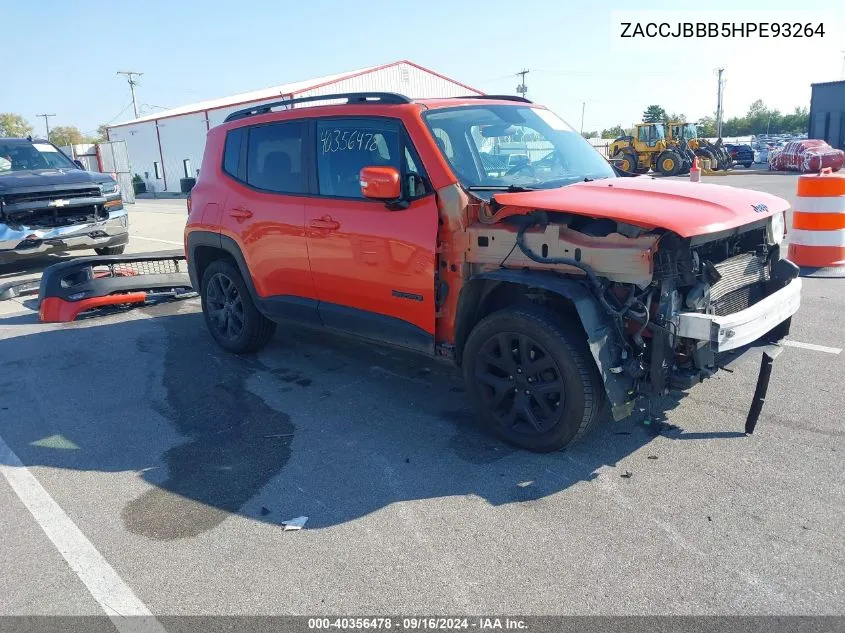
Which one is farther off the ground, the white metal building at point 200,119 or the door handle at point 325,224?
the white metal building at point 200,119

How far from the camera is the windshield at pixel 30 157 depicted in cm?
1119

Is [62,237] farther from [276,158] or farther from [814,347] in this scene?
[814,347]

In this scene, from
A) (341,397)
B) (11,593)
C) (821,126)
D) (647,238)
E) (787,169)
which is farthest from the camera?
(821,126)

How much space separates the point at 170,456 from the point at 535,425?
222cm

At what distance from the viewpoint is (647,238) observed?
341 cm

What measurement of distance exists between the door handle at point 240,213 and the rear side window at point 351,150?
879mm

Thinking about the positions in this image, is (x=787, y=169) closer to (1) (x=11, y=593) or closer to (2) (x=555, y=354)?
(2) (x=555, y=354)

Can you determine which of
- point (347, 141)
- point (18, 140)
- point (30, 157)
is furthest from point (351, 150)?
point (18, 140)

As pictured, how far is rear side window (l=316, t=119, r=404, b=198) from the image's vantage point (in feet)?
14.6

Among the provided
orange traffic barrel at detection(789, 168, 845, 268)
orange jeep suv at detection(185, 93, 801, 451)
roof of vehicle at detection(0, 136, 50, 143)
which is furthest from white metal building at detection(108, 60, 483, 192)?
orange jeep suv at detection(185, 93, 801, 451)

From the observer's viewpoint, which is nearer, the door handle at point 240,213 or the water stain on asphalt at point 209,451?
the water stain on asphalt at point 209,451

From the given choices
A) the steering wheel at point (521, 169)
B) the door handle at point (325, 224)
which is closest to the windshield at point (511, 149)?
the steering wheel at point (521, 169)

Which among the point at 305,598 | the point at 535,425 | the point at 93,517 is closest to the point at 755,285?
the point at 535,425

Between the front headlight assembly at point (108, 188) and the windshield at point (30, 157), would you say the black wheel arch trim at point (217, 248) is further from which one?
the windshield at point (30, 157)
